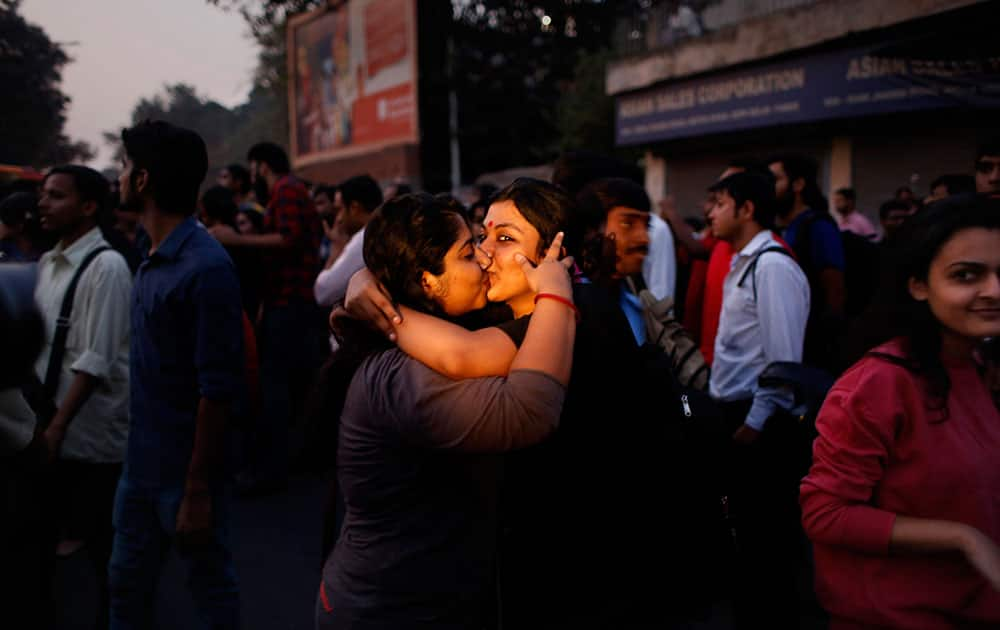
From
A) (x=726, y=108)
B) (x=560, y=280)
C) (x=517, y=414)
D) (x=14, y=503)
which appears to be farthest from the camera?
(x=726, y=108)

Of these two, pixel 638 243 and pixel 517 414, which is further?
pixel 638 243

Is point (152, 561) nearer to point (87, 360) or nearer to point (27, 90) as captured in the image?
point (87, 360)

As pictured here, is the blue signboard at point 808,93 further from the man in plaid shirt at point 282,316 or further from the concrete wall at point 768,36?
the man in plaid shirt at point 282,316

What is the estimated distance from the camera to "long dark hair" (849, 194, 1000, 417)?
163 cm

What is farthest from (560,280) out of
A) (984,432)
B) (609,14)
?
(609,14)

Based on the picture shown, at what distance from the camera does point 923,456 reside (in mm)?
1593

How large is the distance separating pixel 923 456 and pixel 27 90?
113 ft

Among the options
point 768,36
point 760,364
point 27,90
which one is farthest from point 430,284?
point 27,90

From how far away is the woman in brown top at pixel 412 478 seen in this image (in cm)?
162

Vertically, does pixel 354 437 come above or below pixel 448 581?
above

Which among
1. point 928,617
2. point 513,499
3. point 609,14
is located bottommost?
point 928,617

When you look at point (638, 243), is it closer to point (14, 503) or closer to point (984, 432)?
point (984, 432)

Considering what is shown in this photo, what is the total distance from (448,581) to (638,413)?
0.56 m

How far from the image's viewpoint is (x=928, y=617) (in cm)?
159
